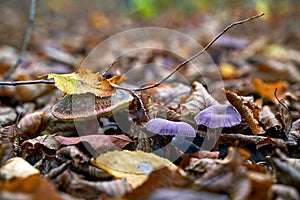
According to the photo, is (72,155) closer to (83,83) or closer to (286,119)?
(83,83)

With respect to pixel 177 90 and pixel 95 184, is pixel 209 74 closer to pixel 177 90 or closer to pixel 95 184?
pixel 177 90

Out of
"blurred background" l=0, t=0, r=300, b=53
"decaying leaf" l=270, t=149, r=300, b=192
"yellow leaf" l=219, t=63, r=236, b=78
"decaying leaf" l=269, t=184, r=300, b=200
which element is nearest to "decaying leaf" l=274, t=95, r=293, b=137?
"decaying leaf" l=270, t=149, r=300, b=192

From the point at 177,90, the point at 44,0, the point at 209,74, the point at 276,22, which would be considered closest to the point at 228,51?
the point at 209,74

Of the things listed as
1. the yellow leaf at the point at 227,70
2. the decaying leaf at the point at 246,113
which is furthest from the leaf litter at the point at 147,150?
the yellow leaf at the point at 227,70

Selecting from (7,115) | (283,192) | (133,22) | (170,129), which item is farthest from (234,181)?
(133,22)

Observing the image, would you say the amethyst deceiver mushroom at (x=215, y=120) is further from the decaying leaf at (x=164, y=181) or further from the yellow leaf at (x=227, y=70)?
the yellow leaf at (x=227, y=70)
